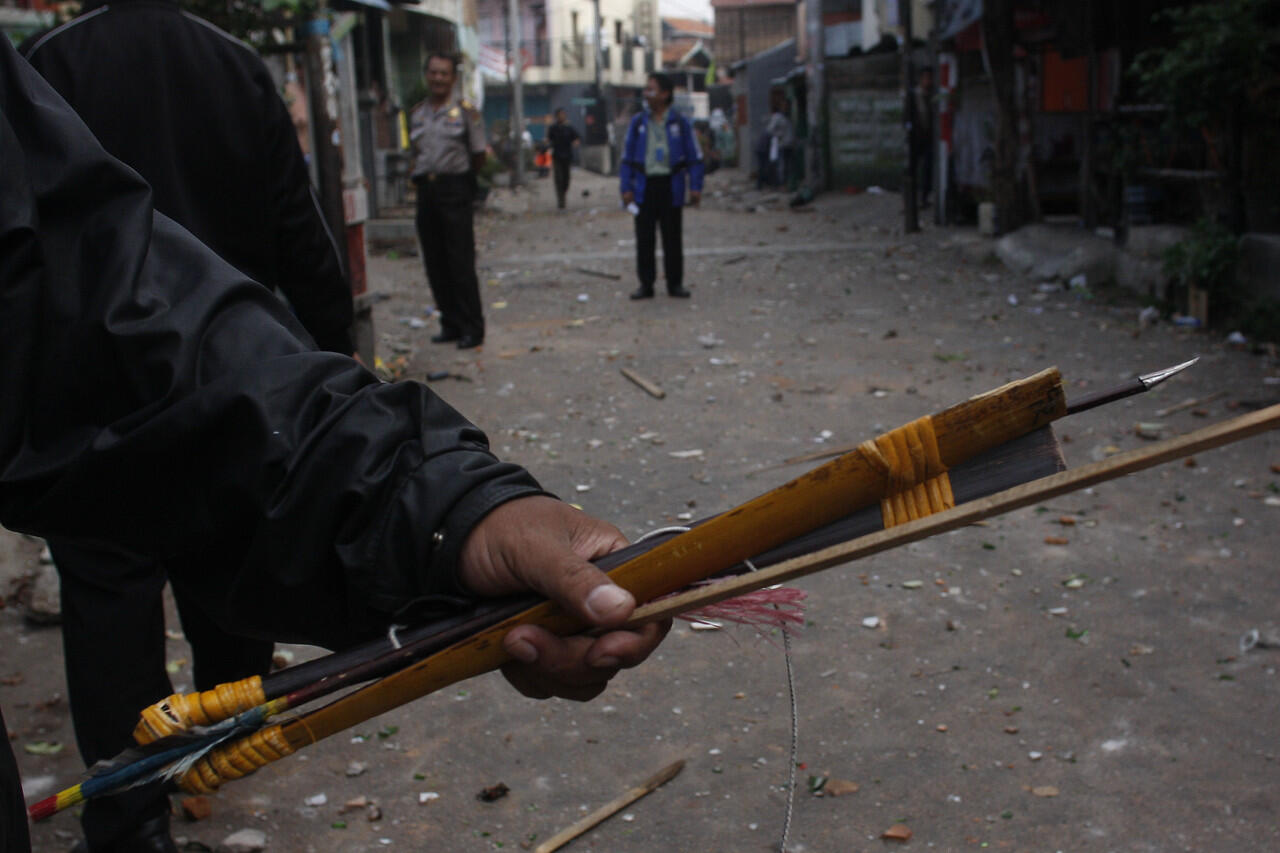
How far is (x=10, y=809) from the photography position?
1206 millimetres

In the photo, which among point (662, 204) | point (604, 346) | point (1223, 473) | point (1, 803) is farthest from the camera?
point (662, 204)

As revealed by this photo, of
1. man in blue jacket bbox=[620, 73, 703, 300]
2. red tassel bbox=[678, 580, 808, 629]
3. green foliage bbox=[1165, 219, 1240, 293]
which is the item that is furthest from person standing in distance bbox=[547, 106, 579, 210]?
red tassel bbox=[678, 580, 808, 629]

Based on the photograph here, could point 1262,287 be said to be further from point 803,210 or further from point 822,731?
point 803,210

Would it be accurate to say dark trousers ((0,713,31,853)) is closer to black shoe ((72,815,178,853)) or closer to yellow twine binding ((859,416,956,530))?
yellow twine binding ((859,416,956,530))

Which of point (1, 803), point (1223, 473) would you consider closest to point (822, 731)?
point (1, 803)

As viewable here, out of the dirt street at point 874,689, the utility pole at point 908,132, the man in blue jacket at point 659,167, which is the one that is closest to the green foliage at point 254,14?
the dirt street at point 874,689

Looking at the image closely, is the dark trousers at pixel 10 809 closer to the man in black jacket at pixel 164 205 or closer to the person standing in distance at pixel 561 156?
the man in black jacket at pixel 164 205

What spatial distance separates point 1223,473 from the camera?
5172 millimetres

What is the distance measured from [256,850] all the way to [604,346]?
6.05 m

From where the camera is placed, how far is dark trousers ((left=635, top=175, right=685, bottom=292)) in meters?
10.3

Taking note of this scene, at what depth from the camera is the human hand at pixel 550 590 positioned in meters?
1.25

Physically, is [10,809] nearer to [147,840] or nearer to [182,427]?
[182,427]

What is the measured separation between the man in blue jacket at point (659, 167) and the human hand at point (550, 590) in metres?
9.12

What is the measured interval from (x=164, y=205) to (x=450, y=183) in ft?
18.9
